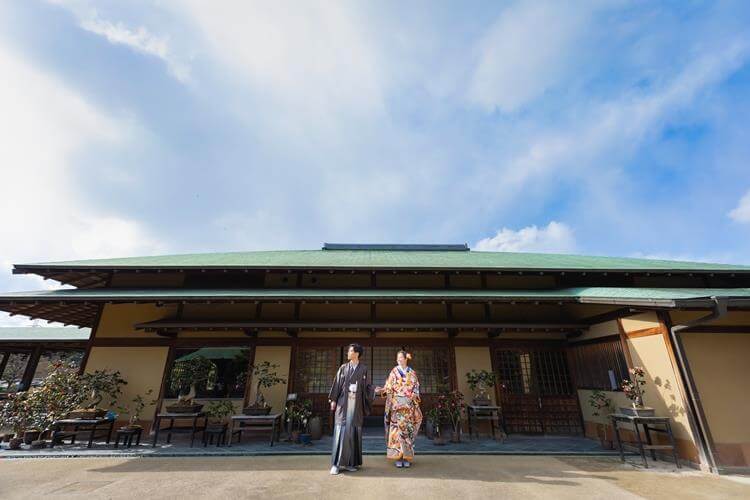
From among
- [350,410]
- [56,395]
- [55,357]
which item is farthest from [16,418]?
[55,357]

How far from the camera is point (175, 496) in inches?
150

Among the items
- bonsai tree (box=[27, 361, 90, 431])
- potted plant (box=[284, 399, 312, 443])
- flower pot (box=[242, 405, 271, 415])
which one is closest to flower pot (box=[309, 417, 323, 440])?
potted plant (box=[284, 399, 312, 443])

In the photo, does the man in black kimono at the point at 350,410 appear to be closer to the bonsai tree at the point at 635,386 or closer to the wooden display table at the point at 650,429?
the wooden display table at the point at 650,429

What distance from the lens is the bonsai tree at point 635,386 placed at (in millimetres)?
5699

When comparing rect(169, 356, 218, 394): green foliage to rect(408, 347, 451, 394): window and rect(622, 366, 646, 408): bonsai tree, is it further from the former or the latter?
rect(622, 366, 646, 408): bonsai tree

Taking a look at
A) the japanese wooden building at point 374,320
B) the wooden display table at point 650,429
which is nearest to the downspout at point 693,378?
the wooden display table at point 650,429

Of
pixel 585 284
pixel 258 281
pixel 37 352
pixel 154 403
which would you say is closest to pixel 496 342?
pixel 585 284

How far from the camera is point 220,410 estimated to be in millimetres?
7332

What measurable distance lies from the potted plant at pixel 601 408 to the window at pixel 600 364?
0.26 meters

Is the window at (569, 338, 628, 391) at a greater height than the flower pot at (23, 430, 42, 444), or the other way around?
the window at (569, 338, 628, 391)

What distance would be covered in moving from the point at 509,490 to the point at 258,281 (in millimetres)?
7616

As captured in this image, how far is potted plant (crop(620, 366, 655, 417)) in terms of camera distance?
17.9 feet

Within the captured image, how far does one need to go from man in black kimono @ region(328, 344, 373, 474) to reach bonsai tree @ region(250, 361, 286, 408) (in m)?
3.31

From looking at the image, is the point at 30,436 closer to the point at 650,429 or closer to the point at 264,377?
the point at 264,377
